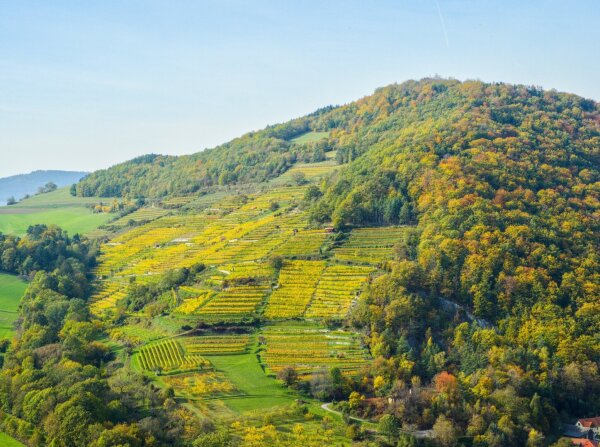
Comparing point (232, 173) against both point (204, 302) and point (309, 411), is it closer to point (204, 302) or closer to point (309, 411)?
→ point (204, 302)

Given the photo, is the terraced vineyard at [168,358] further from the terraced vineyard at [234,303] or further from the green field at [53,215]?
the green field at [53,215]

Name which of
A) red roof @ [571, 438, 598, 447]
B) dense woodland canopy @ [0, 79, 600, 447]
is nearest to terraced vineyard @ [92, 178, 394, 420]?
dense woodland canopy @ [0, 79, 600, 447]

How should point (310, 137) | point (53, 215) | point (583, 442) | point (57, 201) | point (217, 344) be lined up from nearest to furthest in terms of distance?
1. point (583, 442)
2. point (217, 344)
3. point (53, 215)
4. point (57, 201)
5. point (310, 137)

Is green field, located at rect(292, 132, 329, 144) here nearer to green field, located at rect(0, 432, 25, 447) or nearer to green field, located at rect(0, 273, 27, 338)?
green field, located at rect(0, 273, 27, 338)

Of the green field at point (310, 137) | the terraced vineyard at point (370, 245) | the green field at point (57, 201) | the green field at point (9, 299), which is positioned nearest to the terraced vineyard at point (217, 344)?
the terraced vineyard at point (370, 245)

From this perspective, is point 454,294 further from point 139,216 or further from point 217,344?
point 139,216

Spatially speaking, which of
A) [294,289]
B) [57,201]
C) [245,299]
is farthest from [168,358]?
[57,201]
